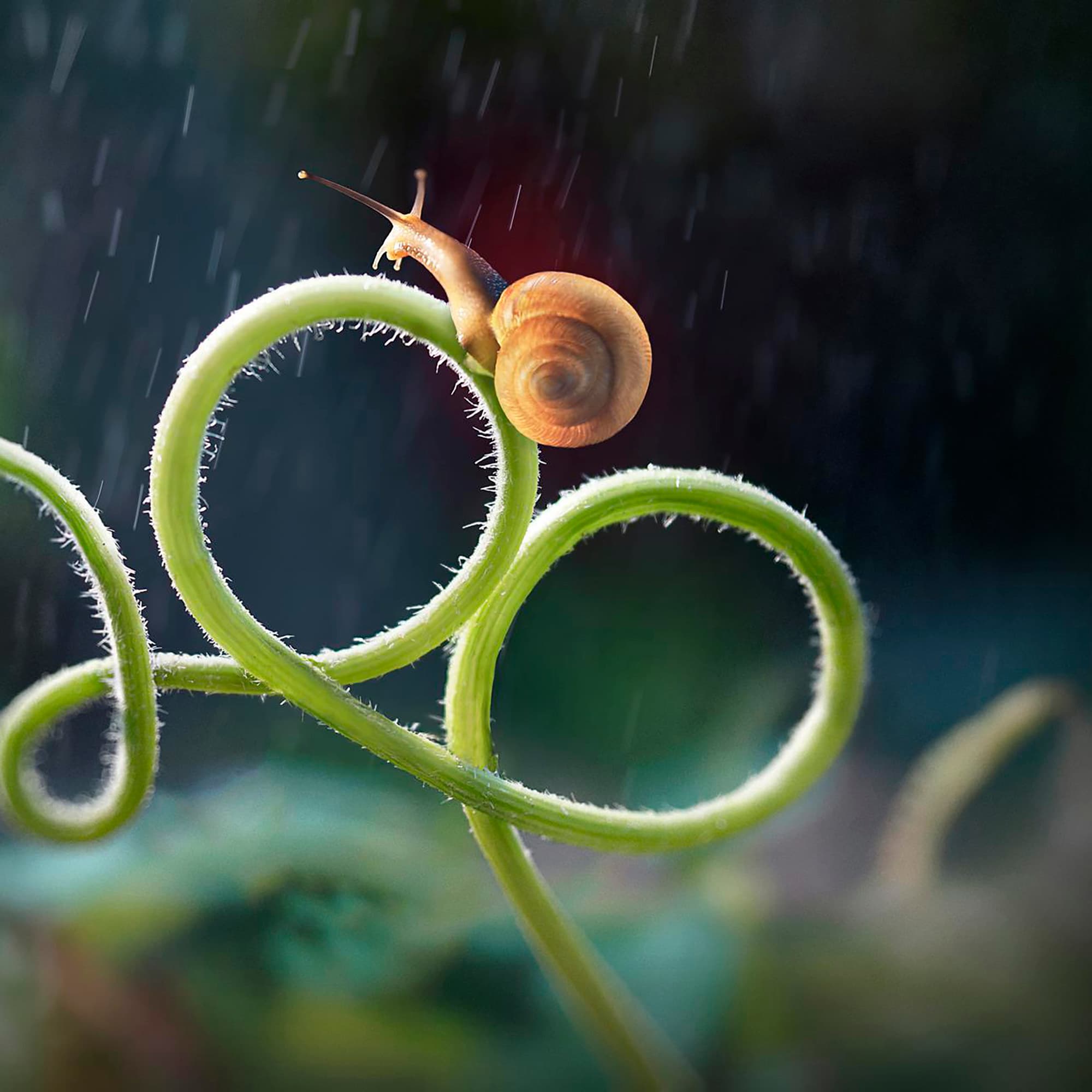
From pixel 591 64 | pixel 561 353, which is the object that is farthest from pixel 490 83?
pixel 561 353

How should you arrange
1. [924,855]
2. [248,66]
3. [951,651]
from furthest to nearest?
[951,651] < [248,66] < [924,855]

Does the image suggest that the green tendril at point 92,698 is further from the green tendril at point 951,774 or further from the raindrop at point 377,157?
the raindrop at point 377,157

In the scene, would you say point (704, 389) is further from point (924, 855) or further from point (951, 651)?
point (924, 855)

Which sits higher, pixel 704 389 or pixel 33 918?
pixel 704 389

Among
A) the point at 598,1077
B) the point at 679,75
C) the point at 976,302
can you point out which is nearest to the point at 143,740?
the point at 598,1077

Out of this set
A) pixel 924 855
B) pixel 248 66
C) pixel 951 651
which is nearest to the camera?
pixel 924 855

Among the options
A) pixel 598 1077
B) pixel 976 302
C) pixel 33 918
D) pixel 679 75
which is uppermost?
pixel 679 75

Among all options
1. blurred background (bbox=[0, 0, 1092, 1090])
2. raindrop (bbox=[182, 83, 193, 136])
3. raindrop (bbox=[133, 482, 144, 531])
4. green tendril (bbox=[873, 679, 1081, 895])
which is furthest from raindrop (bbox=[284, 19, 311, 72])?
green tendril (bbox=[873, 679, 1081, 895])
